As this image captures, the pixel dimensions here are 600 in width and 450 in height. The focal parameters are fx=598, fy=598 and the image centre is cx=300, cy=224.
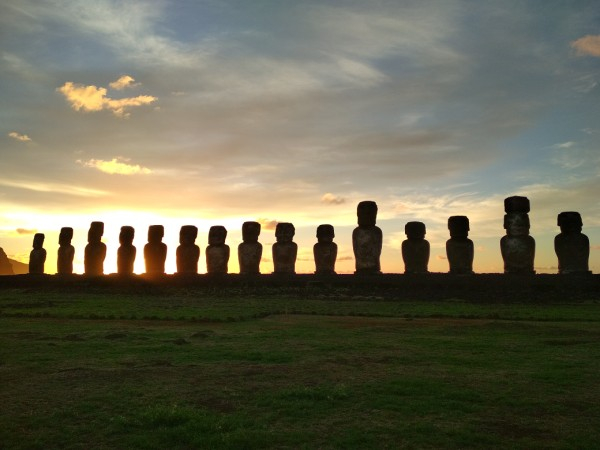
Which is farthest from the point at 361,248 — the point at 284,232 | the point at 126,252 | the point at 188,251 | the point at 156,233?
the point at 126,252

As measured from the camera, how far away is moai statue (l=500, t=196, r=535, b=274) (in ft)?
75.4

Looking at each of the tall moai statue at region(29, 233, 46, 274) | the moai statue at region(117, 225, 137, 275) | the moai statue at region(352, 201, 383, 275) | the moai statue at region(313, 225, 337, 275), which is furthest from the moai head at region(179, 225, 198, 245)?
the tall moai statue at region(29, 233, 46, 274)

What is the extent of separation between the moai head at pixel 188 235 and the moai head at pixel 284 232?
186 inches

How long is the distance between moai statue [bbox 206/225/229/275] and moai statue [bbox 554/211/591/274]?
47.2 feet

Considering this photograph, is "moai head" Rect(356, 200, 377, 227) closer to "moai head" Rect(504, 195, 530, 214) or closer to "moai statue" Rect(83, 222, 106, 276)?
"moai head" Rect(504, 195, 530, 214)

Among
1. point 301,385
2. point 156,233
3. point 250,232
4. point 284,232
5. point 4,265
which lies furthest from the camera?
point 4,265

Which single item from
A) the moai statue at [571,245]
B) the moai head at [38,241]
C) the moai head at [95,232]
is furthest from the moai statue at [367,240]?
the moai head at [38,241]

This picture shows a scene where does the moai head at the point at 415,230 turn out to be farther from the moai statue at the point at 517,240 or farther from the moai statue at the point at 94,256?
the moai statue at the point at 94,256

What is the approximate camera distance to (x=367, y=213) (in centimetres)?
2544

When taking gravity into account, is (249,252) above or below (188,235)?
below

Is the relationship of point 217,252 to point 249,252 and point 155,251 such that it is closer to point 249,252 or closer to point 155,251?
point 249,252

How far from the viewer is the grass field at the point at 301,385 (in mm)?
5535

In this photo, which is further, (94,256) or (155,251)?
(94,256)

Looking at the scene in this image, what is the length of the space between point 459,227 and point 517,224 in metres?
2.20
